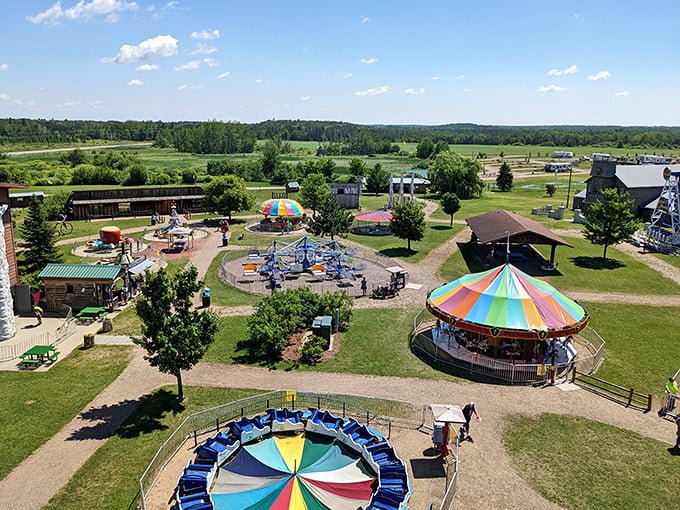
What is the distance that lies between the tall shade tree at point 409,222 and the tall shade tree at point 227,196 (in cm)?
2145

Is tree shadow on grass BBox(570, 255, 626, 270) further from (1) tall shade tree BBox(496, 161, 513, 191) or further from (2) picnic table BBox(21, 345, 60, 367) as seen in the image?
(1) tall shade tree BBox(496, 161, 513, 191)

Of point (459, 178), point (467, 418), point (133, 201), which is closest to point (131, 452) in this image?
point (467, 418)

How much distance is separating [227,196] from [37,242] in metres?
24.1

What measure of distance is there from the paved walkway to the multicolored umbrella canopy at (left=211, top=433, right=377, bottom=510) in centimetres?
334

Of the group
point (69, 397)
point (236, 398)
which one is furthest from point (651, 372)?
point (69, 397)

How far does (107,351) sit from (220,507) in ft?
49.2

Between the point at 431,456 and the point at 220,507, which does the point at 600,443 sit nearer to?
the point at 431,456

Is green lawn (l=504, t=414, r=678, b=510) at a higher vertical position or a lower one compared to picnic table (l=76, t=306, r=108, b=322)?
lower

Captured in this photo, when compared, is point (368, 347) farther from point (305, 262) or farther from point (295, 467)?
point (305, 262)

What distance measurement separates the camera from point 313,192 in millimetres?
66250

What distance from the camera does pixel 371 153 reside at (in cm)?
19750

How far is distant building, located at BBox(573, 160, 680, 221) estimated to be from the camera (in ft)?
202

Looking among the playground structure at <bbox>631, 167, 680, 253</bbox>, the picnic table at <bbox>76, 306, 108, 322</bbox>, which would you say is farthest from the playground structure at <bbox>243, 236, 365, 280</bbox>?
the playground structure at <bbox>631, 167, 680, 253</bbox>

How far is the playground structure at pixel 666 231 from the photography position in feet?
159
